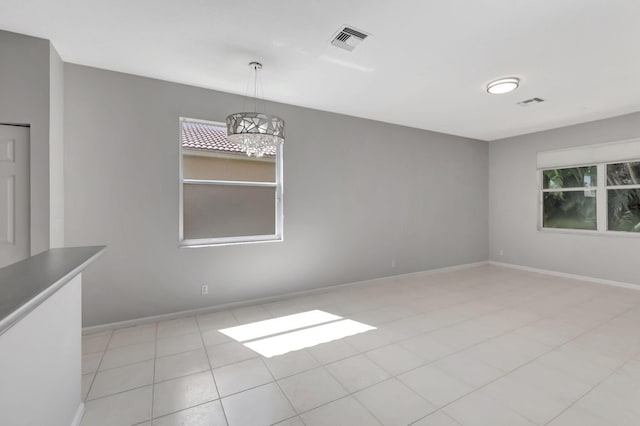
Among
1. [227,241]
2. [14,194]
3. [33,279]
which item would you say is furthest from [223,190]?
[33,279]

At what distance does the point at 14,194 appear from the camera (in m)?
2.42

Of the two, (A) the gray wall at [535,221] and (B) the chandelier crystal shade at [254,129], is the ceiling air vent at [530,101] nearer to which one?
(A) the gray wall at [535,221]

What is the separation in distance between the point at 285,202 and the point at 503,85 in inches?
119

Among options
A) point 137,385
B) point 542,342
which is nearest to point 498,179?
point 542,342

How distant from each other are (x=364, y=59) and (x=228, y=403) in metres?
3.12

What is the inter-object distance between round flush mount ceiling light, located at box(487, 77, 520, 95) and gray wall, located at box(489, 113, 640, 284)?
2712 millimetres

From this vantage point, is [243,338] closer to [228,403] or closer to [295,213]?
[228,403]

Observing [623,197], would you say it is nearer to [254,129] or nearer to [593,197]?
[593,197]

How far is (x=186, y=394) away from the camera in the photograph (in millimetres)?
1967

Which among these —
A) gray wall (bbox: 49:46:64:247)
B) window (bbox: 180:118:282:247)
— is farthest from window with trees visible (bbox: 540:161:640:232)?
gray wall (bbox: 49:46:64:247)

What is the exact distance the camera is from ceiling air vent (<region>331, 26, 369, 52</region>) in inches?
91.0

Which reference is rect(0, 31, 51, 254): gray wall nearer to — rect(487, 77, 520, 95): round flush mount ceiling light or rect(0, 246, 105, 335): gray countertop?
rect(0, 246, 105, 335): gray countertop

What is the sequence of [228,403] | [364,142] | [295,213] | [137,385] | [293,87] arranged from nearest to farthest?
[228,403], [137,385], [293,87], [295,213], [364,142]

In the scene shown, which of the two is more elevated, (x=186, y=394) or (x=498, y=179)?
(x=498, y=179)
